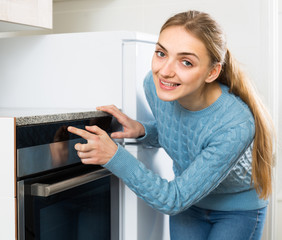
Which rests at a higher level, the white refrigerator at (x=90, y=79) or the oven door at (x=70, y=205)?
the white refrigerator at (x=90, y=79)

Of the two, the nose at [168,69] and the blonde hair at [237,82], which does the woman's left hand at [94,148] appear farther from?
the blonde hair at [237,82]

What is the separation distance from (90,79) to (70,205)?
1.39 ft

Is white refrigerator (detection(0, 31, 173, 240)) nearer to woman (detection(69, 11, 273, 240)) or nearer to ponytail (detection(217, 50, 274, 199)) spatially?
woman (detection(69, 11, 273, 240))

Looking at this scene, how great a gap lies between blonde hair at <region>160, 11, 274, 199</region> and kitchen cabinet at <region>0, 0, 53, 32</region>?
463mm

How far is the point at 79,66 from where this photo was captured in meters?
1.34

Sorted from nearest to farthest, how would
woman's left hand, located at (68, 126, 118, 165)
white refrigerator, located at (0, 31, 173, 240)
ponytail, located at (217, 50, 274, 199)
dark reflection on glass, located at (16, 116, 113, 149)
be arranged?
dark reflection on glass, located at (16, 116, 113, 149) < woman's left hand, located at (68, 126, 118, 165) < ponytail, located at (217, 50, 274, 199) < white refrigerator, located at (0, 31, 173, 240)

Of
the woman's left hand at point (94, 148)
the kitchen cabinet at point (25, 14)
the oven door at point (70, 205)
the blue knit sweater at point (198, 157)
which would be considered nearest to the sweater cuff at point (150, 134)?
the blue knit sweater at point (198, 157)

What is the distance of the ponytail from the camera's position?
1.16 metres

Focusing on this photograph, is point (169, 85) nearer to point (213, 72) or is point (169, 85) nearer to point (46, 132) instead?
point (213, 72)

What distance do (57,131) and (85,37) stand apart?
42cm

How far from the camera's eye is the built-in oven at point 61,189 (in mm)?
923

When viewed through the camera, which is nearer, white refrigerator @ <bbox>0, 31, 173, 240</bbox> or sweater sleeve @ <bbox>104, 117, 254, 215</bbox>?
sweater sleeve @ <bbox>104, 117, 254, 215</bbox>

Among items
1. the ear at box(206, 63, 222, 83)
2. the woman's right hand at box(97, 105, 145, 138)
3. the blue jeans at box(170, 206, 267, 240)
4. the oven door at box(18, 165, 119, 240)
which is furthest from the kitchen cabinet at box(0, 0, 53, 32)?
the blue jeans at box(170, 206, 267, 240)

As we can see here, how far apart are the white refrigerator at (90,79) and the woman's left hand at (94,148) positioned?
25cm
